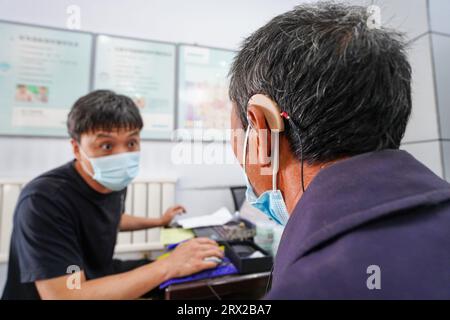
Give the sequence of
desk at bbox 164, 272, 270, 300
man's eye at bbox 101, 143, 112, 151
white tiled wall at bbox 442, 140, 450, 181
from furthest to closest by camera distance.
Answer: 1. man's eye at bbox 101, 143, 112, 151
2. white tiled wall at bbox 442, 140, 450, 181
3. desk at bbox 164, 272, 270, 300

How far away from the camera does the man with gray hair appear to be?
23 centimetres

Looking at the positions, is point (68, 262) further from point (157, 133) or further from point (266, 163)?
point (157, 133)

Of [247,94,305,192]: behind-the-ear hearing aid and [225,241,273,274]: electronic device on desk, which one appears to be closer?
[247,94,305,192]: behind-the-ear hearing aid

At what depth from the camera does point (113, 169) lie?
3.02 feet

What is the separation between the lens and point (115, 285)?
72cm

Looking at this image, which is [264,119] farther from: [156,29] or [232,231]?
[156,29]

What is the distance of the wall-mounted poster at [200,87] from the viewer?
4.96ft

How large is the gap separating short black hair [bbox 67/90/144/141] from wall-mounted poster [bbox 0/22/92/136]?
588 millimetres

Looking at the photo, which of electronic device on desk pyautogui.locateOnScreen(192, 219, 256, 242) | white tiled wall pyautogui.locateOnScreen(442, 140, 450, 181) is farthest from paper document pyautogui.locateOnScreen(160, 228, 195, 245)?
white tiled wall pyautogui.locateOnScreen(442, 140, 450, 181)

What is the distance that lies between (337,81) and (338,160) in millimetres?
116

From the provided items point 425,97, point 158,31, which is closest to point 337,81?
point 425,97

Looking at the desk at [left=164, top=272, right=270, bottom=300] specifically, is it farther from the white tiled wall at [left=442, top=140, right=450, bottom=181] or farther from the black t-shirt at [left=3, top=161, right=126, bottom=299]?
the white tiled wall at [left=442, top=140, right=450, bottom=181]

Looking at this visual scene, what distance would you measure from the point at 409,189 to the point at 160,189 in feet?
4.48
